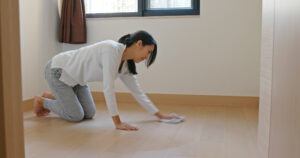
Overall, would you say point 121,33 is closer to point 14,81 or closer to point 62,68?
point 62,68

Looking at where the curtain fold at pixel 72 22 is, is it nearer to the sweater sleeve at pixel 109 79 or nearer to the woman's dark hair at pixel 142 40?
the woman's dark hair at pixel 142 40

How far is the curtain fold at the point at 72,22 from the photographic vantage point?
10.2 feet

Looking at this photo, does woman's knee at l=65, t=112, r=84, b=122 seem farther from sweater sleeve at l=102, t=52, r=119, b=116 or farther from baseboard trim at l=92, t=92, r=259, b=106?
baseboard trim at l=92, t=92, r=259, b=106

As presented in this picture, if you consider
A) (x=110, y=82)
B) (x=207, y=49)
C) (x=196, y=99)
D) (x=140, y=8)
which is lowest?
(x=196, y=99)

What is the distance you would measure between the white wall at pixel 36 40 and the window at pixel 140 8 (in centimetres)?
43

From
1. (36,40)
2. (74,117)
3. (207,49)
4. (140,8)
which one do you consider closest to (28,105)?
(36,40)

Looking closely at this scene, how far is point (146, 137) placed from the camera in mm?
1775

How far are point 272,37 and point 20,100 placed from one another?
506 millimetres

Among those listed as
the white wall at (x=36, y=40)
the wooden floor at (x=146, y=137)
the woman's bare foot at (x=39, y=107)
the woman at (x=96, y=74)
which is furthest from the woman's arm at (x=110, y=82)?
the white wall at (x=36, y=40)

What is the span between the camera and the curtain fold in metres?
3.10

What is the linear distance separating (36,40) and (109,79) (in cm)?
130

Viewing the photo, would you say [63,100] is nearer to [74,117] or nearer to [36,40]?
[74,117]

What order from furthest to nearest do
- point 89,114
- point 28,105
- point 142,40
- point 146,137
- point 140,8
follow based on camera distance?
point 140,8, point 28,105, point 89,114, point 142,40, point 146,137

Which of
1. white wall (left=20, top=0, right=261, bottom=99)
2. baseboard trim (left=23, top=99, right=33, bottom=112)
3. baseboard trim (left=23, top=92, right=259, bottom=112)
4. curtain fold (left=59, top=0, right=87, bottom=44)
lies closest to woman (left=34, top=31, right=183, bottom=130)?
A: baseboard trim (left=23, top=99, right=33, bottom=112)
